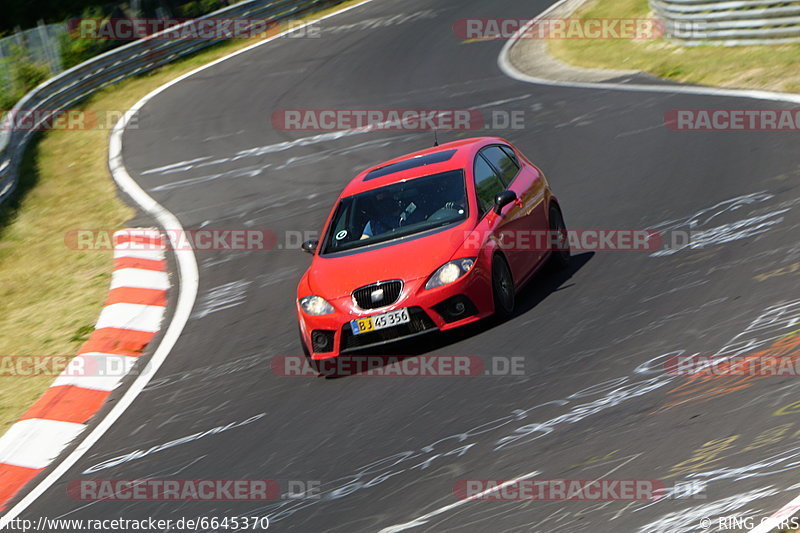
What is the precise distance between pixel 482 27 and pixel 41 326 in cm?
1776

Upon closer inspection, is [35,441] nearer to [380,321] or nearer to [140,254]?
[380,321]

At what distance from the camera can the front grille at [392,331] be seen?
9477 mm

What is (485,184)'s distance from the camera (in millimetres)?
10969

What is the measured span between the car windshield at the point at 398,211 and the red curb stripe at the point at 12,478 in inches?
130

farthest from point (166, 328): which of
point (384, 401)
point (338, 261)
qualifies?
point (384, 401)

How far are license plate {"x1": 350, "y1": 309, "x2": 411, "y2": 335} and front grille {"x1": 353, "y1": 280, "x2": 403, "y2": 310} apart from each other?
A: 107 mm

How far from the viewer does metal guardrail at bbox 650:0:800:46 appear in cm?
2008

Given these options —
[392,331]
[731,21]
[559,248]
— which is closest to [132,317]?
[392,331]

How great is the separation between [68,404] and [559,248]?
513cm

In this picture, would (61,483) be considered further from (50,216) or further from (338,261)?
(50,216)

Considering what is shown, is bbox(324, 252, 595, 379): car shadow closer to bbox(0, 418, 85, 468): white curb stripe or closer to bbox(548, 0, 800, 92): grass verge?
bbox(0, 418, 85, 468): white curb stripe

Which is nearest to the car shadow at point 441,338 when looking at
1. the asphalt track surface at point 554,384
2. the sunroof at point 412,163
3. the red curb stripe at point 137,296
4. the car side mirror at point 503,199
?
the asphalt track surface at point 554,384

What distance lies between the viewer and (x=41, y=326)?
13531 mm

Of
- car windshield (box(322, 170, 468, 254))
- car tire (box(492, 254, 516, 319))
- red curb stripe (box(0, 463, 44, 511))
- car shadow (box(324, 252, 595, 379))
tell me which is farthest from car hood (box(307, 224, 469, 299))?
red curb stripe (box(0, 463, 44, 511))
